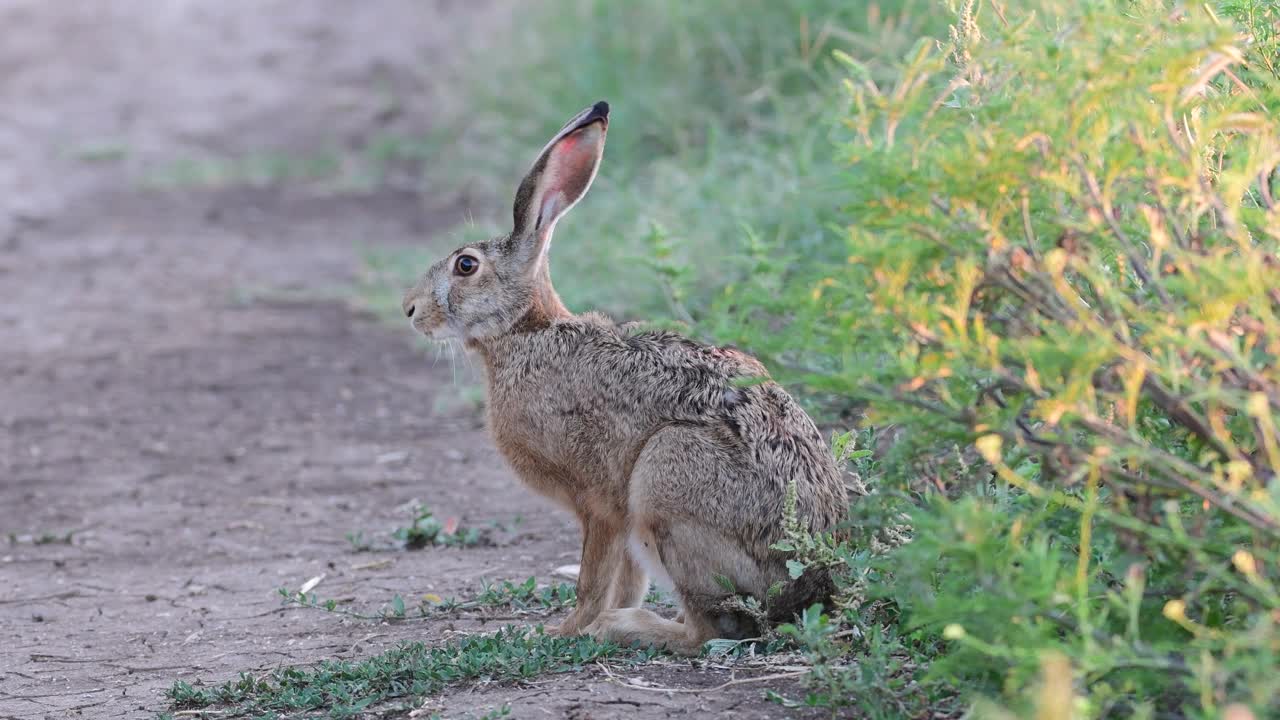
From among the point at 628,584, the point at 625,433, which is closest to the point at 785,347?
the point at 625,433

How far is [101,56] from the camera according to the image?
1697cm

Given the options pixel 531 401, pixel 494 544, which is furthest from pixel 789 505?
pixel 494 544

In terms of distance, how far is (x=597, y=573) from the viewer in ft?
13.9

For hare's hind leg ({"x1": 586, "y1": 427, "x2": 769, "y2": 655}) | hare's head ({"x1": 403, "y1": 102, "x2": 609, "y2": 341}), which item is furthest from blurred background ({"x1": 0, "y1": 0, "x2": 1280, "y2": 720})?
hare's head ({"x1": 403, "y1": 102, "x2": 609, "y2": 341})

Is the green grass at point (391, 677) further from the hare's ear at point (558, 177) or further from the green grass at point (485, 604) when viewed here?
the hare's ear at point (558, 177)

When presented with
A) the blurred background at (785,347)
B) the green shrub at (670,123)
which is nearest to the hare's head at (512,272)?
the blurred background at (785,347)

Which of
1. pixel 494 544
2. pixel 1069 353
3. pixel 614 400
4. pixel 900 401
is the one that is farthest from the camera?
pixel 494 544

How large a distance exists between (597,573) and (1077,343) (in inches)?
80.9

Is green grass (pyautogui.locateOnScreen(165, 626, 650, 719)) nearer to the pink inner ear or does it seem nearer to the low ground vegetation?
the low ground vegetation

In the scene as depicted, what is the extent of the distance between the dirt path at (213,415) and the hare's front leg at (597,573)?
0.35 m

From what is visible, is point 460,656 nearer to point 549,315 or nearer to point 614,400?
point 614,400

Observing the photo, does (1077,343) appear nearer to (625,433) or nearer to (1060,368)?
(1060,368)

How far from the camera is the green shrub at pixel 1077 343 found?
247 centimetres

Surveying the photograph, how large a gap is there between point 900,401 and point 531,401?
1853 millimetres
